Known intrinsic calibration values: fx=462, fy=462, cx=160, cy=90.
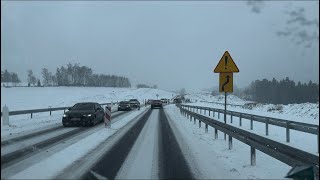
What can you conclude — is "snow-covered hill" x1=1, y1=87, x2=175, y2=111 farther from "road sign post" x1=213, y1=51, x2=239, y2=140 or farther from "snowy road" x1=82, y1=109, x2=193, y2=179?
"road sign post" x1=213, y1=51, x2=239, y2=140

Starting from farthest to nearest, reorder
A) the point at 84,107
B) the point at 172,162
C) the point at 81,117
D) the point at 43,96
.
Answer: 1. the point at 43,96
2. the point at 84,107
3. the point at 81,117
4. the point at 172,162

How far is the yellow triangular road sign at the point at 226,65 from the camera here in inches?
693

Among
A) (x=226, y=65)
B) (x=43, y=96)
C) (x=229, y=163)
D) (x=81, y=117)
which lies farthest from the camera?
(x=43, y=96)

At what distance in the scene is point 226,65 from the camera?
17.7 metres

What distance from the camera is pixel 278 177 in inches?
386

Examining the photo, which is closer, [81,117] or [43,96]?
[81,117]

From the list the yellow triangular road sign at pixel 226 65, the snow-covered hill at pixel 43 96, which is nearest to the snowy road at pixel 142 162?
the snow-covered hill at pixel 43 96

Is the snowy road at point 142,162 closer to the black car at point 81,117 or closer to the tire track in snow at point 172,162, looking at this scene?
the tire track in snow at point 172,162

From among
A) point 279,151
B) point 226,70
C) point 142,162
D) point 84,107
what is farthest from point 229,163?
point 84,107

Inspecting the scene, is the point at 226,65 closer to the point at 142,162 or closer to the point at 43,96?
the point at 142,162

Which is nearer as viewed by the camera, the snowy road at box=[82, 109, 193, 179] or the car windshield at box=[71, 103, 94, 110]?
the snowy road at box=[82, 109, 193, 179]

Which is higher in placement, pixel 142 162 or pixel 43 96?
pixel 43 96

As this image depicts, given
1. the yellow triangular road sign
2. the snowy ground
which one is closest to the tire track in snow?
the snowy ground

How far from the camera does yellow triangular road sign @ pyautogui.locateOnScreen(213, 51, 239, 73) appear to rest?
17.6 metres
